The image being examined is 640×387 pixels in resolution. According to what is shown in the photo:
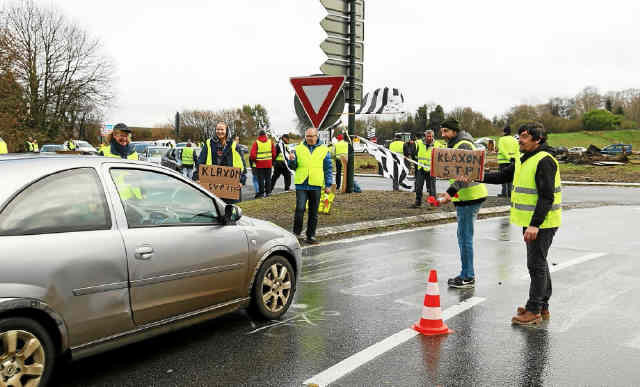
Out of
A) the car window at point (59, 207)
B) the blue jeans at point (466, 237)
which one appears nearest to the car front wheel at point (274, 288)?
the car window at point (59, 207)

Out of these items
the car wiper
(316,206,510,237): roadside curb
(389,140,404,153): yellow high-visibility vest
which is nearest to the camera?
the car wiper

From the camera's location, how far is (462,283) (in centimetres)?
652

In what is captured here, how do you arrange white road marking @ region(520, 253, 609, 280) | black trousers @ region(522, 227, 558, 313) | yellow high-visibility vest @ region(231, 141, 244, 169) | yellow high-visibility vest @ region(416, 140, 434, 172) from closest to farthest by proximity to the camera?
black trousers @ region(522, 227, 558, 313) < white road marking @ region(520, 253, 609, 280) < yellow high-visibility vest @ region(231, 141, 244, 169) < yellow high-visibility vest @ region(416, 140, 434, 172)

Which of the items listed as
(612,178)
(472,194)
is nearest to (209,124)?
(612,178)

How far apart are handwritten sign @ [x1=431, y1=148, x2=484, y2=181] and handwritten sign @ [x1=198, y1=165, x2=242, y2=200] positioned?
134 inches

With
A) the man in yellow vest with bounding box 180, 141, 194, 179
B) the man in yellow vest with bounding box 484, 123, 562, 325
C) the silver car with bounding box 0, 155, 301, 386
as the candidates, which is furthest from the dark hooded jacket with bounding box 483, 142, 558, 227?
the man in yellow vest with bounding box 180, 141, 194, 179

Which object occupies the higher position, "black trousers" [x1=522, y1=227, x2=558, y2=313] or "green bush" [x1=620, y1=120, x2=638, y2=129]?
"green bush" [x1=620, y1=120, x2=638, y2=129]

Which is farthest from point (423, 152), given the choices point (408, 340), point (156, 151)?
point (156, 151)

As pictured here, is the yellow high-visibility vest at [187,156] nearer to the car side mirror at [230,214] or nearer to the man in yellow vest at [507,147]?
the man in yellow vest at [507,147]

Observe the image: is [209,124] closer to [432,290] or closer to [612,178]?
[612,178]

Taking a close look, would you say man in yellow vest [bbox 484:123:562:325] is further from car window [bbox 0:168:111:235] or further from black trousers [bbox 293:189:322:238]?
black trousers [bbox 293:189:322:238]

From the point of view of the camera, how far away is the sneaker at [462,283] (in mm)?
6504

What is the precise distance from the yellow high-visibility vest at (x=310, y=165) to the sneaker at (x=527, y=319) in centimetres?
455

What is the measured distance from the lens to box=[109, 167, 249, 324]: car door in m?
4.03
